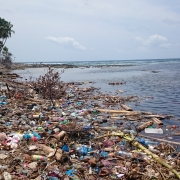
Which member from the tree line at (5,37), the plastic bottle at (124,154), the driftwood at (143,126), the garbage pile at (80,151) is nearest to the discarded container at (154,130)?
the garbage pile at (80,151)

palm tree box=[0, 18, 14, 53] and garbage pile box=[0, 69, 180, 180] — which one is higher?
palm tree box=[0, 18, 14, 53]

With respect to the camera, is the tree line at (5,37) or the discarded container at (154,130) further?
the tree line at (5,37)

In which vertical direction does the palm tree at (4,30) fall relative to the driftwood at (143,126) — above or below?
above

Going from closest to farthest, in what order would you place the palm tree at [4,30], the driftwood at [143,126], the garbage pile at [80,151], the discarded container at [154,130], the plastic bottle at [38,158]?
the garbage pile at [80,151]
the plastic bottle at [38,158]
the discarded container at [154,130]
the driftwood at [143,126]
the palm tree at [4,30]

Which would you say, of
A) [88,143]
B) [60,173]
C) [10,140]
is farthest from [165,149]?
[10,140]

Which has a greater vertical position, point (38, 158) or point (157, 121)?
point (38, 158)

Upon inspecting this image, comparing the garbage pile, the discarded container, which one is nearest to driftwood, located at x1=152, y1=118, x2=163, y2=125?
the garbage pile

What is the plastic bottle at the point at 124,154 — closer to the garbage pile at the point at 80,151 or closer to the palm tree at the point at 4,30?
the garbage pile at the point at 80,151

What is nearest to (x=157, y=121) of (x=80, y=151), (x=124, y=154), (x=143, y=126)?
(x=143, y=126)

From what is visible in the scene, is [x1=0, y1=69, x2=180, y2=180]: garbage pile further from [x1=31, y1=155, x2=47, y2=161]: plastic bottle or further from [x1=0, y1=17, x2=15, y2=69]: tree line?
[x1=0, y1=17, x2=15, y2=69]: tree line

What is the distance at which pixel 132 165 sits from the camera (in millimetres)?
4199

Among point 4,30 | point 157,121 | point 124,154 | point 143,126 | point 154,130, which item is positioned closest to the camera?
point 124,154

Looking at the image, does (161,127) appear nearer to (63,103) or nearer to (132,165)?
(132,165)

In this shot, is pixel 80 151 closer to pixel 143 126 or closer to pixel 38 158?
pixel 38 158
